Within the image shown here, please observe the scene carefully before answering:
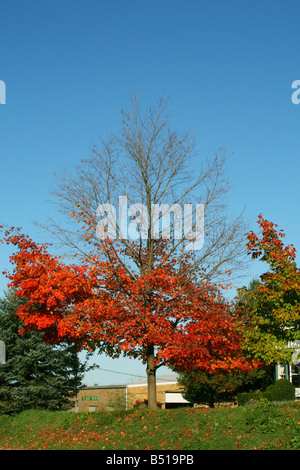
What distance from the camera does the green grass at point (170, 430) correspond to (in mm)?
12582

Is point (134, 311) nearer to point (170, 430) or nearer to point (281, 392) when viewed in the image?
point (170, 430)

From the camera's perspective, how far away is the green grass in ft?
41.3

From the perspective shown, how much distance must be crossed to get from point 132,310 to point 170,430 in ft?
13.9

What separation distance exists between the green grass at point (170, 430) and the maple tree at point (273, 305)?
6.73 feet

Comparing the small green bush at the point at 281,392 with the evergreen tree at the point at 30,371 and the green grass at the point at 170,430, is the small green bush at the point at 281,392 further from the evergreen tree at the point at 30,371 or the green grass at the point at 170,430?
the evergreen tree at the point at 30,371

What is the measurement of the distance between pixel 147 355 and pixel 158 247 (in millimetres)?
4062

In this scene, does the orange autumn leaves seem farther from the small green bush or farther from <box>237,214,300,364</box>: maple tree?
the small green bush

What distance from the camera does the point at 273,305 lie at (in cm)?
1775

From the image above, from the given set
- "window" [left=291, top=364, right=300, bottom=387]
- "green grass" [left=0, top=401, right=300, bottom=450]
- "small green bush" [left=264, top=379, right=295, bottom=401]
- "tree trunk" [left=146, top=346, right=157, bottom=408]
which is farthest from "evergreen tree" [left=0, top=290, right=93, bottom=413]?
"window" [left=291, top=364, right=300, bottom=387]

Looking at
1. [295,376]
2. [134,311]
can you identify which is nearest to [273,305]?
[134,311]

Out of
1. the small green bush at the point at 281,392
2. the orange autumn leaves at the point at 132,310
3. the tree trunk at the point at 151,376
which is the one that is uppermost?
the orange autumn leaves at the point at 132,310

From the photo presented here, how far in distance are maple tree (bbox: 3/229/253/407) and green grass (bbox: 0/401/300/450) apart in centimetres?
210

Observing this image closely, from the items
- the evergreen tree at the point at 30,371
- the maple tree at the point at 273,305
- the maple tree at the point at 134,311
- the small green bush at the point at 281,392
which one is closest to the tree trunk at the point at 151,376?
the maple tree at the point at 134,311
